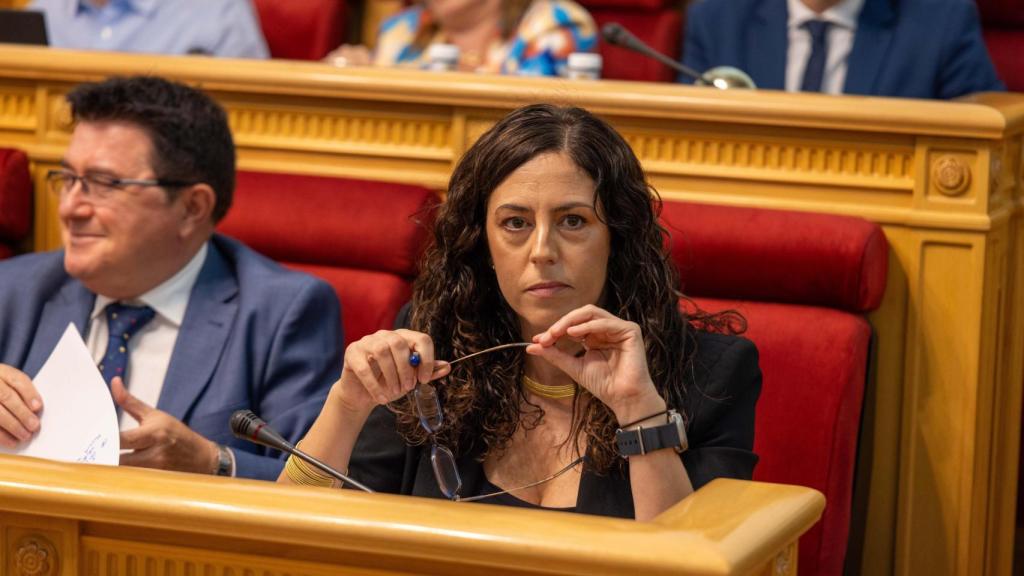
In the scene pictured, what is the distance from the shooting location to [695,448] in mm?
1171

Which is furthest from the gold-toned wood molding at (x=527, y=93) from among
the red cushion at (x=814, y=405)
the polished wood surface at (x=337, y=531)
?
the polished wood surface at (x=337, y=531)

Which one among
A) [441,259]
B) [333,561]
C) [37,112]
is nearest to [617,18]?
[37,112]

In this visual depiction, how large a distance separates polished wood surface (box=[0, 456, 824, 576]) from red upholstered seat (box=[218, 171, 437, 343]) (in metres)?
0.77

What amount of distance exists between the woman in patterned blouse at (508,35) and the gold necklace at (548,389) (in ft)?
3.37

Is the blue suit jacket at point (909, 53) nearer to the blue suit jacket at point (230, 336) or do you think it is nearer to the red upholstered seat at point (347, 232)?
the red upholstered seat at point (347, 232)

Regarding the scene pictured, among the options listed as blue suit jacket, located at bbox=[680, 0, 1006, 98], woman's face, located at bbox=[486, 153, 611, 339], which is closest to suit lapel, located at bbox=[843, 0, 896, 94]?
blue suit jacket, located at bbox=[680, 0, 1006, 98]

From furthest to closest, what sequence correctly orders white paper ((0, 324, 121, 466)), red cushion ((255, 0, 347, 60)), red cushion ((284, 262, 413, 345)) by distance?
red cushion ((255, 0, 347, 60))
red cushion ((284, 262, 413, 345))
white paper ((0, 324, 121, 466))

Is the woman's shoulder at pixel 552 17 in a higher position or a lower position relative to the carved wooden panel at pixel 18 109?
higher

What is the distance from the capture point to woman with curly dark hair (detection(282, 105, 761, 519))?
3.75 feet

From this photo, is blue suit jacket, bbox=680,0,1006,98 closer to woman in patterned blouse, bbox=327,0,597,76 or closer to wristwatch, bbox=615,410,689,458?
woman in patterned blouse, bbox=327,0,597,76

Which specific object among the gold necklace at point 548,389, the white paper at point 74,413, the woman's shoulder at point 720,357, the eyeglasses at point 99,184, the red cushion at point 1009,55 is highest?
the red cushion at point 1009,55

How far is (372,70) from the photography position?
1.74 m

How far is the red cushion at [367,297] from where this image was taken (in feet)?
5.35

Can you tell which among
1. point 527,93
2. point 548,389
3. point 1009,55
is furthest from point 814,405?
point 1009,55
